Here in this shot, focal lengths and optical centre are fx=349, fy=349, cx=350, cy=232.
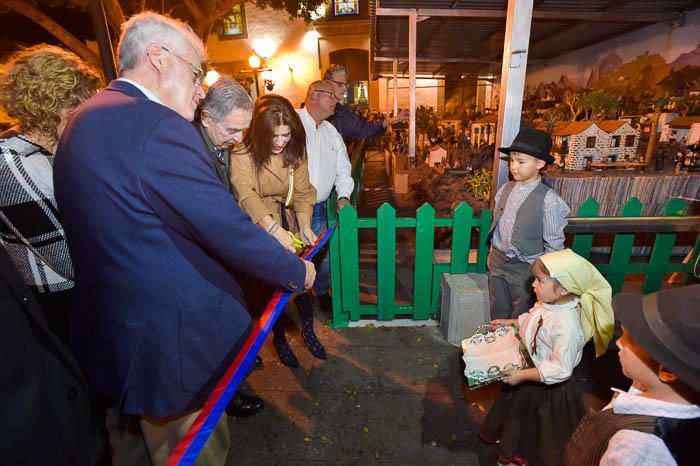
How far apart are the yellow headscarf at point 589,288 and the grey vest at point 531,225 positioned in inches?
34.6

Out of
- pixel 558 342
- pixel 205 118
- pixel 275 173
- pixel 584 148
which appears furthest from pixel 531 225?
pixel 584 148

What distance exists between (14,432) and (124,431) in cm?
54

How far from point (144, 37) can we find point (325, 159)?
2031mm

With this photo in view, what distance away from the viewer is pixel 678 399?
42.6 inches

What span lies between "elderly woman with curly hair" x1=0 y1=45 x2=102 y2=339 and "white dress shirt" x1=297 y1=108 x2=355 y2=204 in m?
1.73

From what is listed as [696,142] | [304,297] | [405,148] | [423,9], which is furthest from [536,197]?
[405,148]

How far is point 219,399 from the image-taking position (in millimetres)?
1358

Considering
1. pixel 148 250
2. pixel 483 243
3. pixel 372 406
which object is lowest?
pixel 372 406

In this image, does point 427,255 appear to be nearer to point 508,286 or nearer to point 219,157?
point 508,286

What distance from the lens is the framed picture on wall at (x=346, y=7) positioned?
82.0 feet

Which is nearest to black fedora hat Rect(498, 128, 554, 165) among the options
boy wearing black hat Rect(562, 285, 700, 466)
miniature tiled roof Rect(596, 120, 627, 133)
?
boy wearing black hat Rect(562, 285, 700, 466)

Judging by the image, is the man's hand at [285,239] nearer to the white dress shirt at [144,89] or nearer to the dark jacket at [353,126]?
the white dress shirt at [144,89]

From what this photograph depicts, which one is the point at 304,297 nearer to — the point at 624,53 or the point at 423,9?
the point at 423,9

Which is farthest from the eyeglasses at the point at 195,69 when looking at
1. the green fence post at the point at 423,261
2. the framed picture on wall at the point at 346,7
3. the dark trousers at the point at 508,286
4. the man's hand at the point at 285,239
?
the framed picture on wall at the point at 346,7
